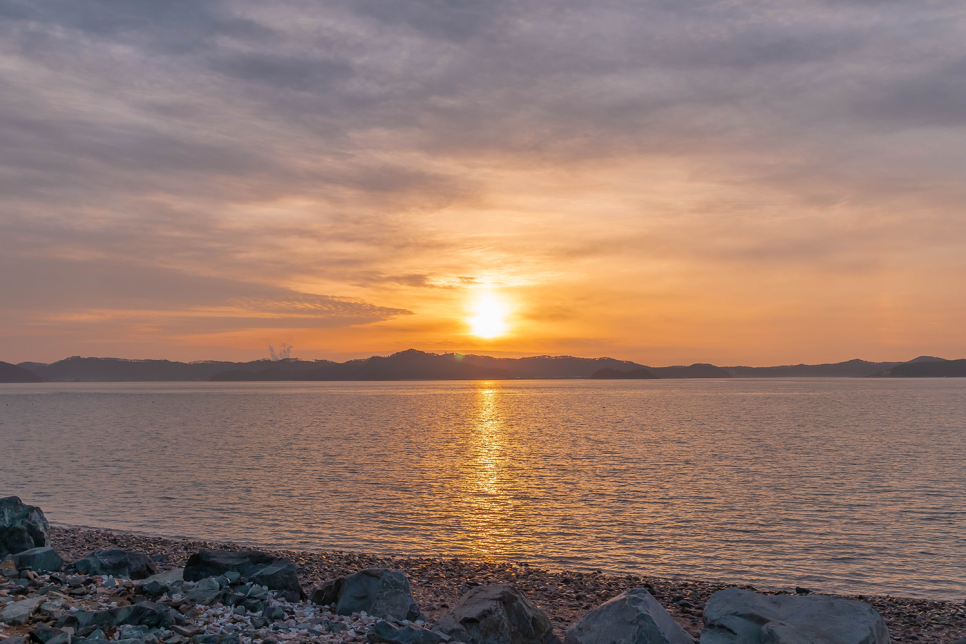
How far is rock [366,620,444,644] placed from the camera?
37.0 feet

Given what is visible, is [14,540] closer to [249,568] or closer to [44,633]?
[249,568]

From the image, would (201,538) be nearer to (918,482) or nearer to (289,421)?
(918,482)

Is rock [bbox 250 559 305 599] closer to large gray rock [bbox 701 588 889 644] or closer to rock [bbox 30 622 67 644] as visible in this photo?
rock [bbox 30 622 67 644]

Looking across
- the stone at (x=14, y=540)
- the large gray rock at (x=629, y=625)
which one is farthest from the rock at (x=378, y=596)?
the stone at (x=14, y=540)

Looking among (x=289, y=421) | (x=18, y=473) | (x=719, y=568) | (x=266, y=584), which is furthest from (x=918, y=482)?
(x=289, y=421)

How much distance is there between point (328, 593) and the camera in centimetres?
1400

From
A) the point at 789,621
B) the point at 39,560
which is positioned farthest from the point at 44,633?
the point at 789,621

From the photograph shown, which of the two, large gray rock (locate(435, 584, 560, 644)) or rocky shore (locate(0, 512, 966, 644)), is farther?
large gray rock (locate(435, 584, 560, 644))

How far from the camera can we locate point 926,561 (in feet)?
71.9

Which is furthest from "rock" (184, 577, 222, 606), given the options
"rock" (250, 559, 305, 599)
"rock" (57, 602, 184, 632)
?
"rock" (57, 602, 184, 632)

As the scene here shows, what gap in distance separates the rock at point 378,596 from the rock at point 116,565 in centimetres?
565

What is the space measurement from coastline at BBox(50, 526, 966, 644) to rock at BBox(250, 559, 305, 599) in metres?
2.00

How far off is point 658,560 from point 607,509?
8580 mm

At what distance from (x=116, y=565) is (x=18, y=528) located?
4.27 m
